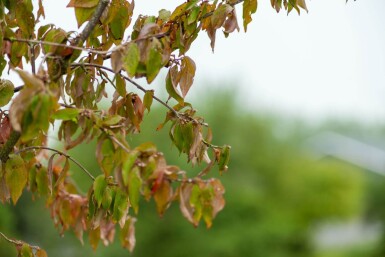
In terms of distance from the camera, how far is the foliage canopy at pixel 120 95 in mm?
1628

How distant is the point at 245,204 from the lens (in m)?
16.2

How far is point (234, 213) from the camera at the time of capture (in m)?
16.0

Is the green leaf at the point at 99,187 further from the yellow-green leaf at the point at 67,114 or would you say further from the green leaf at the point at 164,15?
the green leaf at the point at 164,15

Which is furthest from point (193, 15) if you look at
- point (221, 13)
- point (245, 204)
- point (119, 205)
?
point (245, 204)

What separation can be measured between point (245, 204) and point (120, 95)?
47.1 feet

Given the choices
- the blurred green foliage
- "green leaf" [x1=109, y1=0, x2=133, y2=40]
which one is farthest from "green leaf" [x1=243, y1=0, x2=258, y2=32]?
the blurred green foliage

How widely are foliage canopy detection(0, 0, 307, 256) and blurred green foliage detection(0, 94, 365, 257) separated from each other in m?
11.6

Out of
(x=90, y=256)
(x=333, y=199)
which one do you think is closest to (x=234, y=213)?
(x=90, y=256)

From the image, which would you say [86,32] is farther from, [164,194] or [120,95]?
[164,194]

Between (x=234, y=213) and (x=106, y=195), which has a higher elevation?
(x=234, y=213)

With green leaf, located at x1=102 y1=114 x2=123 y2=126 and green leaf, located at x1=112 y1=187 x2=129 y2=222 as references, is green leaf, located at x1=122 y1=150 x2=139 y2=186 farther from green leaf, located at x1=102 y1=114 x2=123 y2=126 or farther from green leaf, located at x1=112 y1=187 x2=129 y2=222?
green leaf, located at x1=112 y1=187 x2=129 y2=222

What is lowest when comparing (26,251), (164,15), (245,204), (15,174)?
(26,251)

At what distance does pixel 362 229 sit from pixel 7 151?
29083 millimetres

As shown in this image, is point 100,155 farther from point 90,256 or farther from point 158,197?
point 90,256
